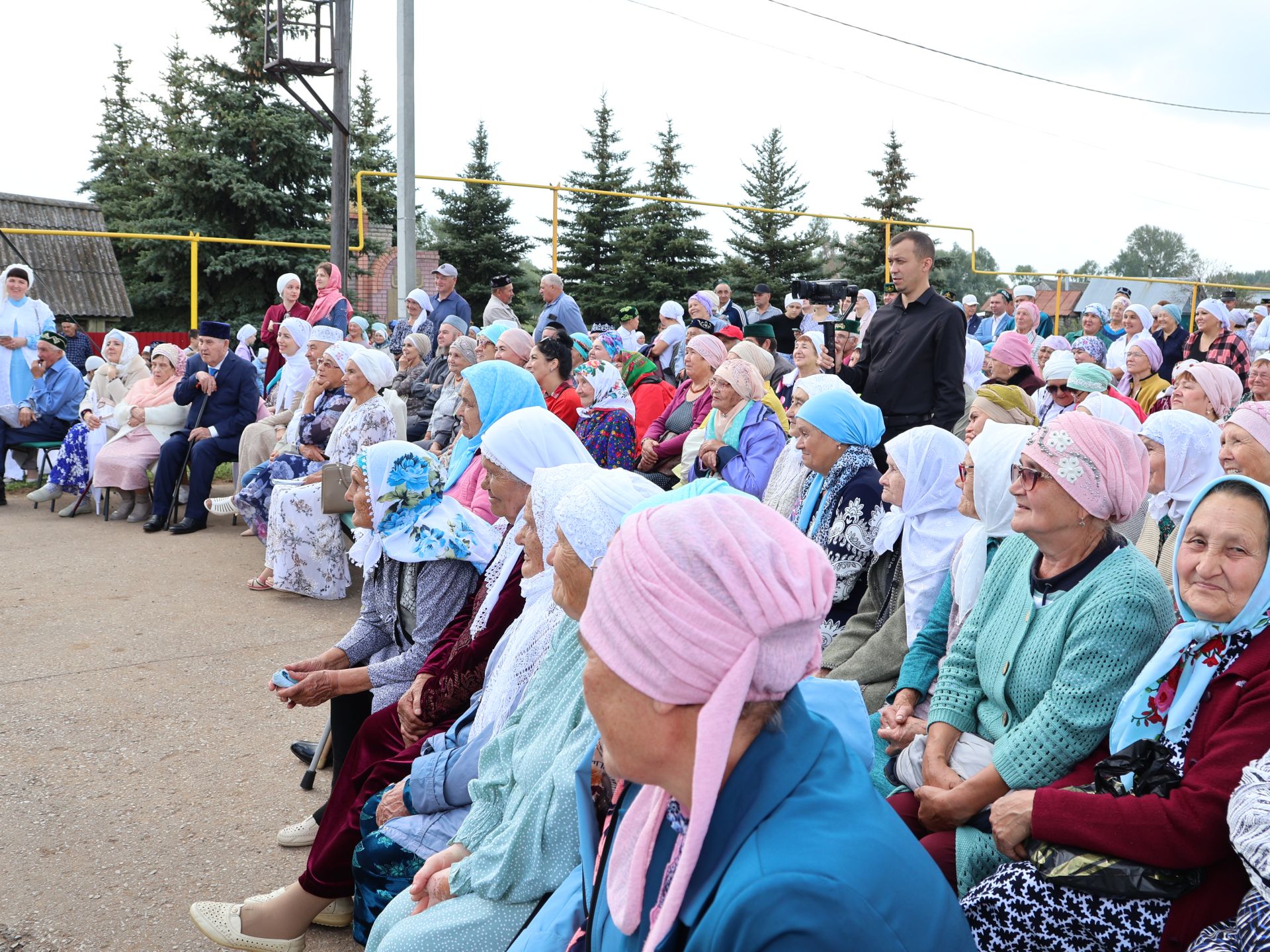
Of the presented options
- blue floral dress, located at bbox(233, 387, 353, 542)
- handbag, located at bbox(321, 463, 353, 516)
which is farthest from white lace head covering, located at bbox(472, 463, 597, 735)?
blue floral dress, located at bbox(233, 387, 353, 542)

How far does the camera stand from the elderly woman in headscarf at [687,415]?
6.85 metres

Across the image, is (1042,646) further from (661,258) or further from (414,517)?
(661,258)

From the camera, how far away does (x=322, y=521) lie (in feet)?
21.7

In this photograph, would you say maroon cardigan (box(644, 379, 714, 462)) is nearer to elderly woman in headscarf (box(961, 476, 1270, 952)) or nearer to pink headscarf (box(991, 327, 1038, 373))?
pink headscarf (box(991, 327, 1038, 373))

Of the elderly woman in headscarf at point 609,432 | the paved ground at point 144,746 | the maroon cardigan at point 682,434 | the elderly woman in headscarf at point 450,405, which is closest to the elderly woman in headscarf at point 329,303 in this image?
the elderly woman in headscarf at point 450,405

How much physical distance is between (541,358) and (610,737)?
5.37 metres

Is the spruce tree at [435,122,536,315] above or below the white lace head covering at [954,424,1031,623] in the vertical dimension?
above

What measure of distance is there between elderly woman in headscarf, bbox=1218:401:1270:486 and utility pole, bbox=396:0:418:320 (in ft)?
27.7

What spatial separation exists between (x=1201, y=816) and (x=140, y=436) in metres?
8.99

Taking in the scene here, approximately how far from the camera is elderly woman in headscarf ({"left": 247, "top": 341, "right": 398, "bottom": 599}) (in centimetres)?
656

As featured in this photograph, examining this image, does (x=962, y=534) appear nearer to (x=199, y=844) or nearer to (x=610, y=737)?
(x=610, y=737)

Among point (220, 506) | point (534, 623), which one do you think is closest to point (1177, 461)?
point (534, 623)

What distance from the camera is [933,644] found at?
308 cm

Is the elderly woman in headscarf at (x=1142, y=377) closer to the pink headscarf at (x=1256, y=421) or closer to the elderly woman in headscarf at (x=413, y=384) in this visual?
the pink headscarf at (x=1256, y=421)
